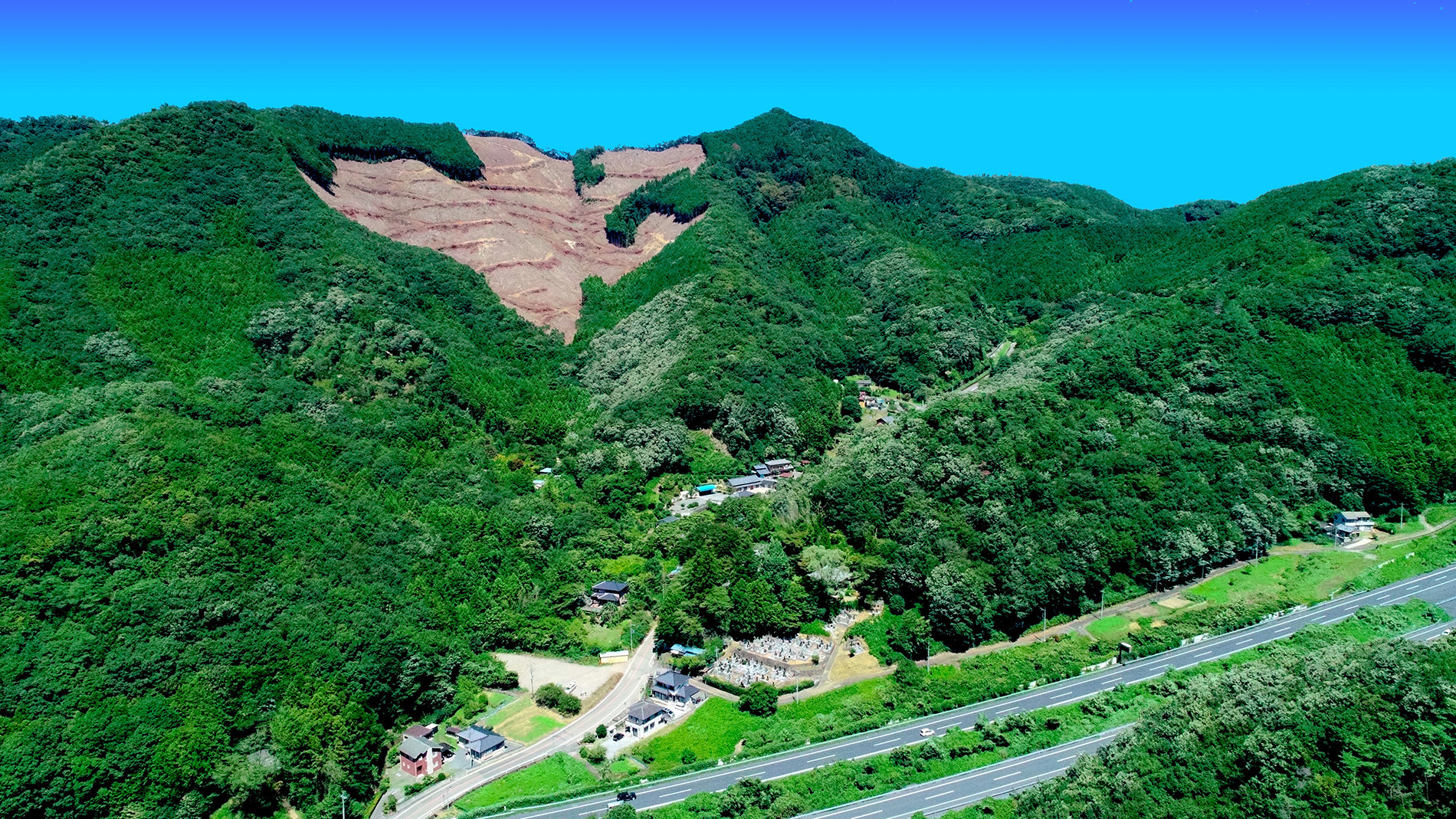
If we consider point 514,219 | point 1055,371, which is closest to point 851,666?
point 1055,371

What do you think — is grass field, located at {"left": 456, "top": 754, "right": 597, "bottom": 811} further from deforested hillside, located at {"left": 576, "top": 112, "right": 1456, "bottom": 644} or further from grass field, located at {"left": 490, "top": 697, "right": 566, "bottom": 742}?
deforested hillside, located at {"left": 576, "top": 112, "right": 1456, "bottom": 644}

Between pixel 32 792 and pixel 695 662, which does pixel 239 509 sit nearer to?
pixel 32 792

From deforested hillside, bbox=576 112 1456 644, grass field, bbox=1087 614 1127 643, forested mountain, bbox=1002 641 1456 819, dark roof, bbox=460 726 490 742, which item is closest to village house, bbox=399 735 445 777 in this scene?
dark roof, bbox=460 726 490 742

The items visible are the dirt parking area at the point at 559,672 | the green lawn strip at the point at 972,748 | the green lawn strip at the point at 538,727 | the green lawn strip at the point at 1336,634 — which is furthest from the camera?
the dirt parking area at the point at 559,672

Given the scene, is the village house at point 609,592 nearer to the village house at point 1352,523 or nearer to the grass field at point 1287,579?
the grass field at point 1287,579

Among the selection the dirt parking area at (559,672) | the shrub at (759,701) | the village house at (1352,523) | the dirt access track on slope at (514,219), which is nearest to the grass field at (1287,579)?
the village house at (1352,523)

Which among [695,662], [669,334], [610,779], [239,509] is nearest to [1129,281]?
[669,334]
